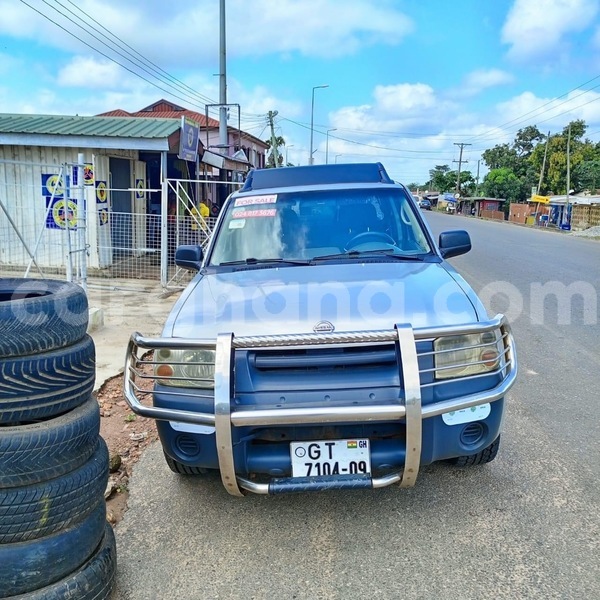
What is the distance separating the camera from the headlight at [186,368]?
8.94ft

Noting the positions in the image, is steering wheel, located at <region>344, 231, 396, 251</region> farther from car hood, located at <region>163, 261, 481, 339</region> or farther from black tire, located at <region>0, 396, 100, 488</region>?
black tire, located at <region>0, 396, 100, 488</region>

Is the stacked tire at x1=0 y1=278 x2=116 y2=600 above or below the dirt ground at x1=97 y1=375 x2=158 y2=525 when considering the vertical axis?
above

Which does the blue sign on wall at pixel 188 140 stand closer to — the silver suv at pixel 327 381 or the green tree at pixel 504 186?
the silver suv at pixel 327 381

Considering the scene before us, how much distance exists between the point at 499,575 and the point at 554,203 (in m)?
51.5

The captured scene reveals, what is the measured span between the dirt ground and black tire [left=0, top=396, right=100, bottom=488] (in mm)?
1019

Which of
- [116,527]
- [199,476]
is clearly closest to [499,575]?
[199,476]

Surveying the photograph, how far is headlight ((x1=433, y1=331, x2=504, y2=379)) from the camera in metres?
2.71

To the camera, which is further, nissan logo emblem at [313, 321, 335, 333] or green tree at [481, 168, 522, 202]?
green tree at [481, 168, 522, 202]

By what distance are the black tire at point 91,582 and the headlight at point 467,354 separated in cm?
172

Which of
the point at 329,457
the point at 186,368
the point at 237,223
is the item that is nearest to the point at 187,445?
the point at 186,368

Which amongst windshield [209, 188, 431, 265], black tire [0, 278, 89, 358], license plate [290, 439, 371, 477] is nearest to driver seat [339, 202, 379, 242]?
windshield [209, 188, 431, 265]

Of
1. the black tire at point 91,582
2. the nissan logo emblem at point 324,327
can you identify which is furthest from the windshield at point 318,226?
the black tire at point 91,582

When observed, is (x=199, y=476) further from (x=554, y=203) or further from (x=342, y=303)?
(x=554, y=203)

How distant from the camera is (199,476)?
338 cm
